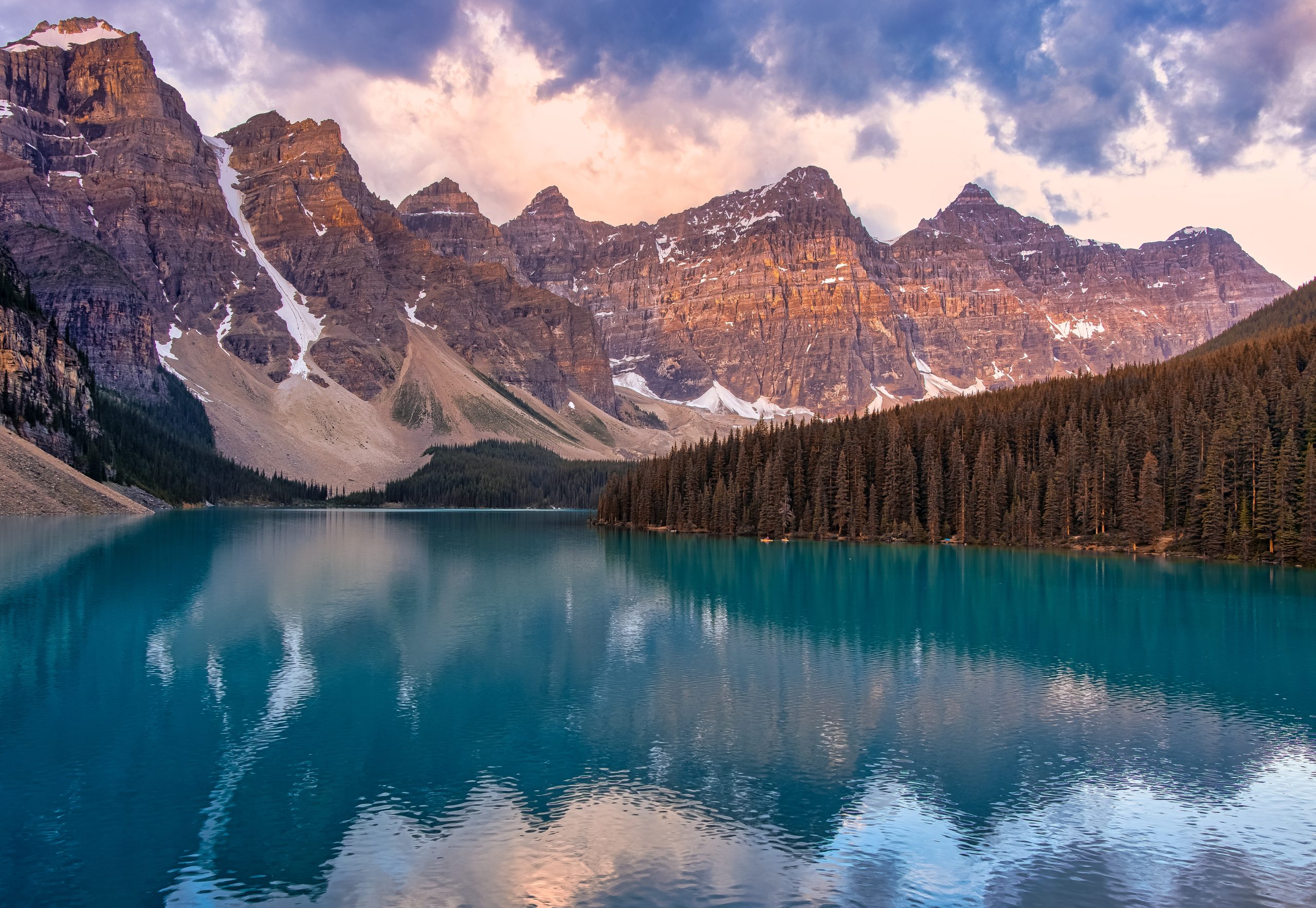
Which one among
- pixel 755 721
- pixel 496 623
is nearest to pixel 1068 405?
pixel 496 623

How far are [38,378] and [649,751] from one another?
448ft

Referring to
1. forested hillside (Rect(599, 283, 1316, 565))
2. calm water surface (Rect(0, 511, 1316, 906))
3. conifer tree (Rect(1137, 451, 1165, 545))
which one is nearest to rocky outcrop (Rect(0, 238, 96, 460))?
forested hillside (Rect(599, 283, 1316, 565))

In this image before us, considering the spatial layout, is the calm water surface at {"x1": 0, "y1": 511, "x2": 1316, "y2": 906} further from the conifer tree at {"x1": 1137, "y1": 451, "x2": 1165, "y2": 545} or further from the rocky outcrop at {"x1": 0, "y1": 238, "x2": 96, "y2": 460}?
the rocky outcrop at {"x1": 0, "y1": 238, "x2": 96, "y2": 460}

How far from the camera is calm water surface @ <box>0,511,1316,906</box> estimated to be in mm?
16203

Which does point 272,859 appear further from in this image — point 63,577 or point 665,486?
point 665,486

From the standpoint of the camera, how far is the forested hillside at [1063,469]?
76938mm

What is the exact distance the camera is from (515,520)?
167m

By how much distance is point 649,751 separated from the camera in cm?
2308

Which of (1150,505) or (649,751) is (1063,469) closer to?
(1150,505)

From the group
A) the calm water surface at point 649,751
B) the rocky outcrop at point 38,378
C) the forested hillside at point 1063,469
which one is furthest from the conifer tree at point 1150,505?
the rocky outcrop at point 38,378

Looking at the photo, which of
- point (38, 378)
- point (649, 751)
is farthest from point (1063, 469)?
point (38, 378)

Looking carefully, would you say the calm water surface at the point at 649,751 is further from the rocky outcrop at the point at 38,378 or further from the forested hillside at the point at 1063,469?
the rocky outcrop at the point at 38,378

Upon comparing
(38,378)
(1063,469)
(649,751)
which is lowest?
(649,751)

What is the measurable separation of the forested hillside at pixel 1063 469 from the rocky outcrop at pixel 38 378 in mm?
79459
